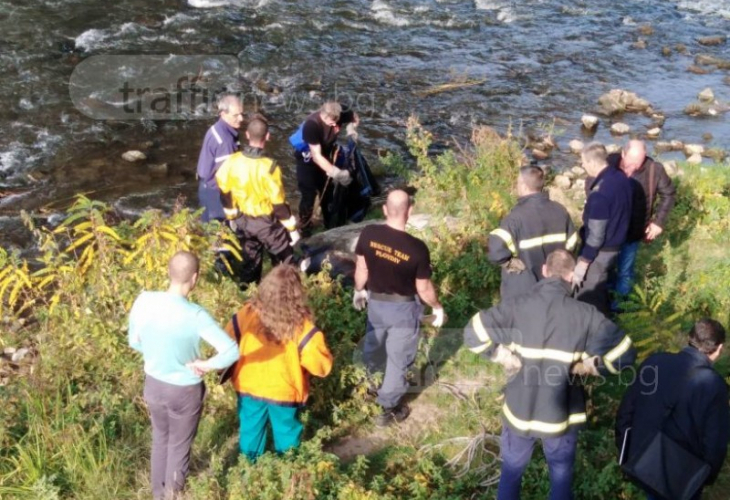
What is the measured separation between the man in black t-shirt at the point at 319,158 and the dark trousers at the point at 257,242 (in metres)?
1.62

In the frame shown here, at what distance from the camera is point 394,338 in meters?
5.91

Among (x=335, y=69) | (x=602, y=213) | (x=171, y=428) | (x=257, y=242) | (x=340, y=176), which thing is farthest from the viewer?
(x=335, y=69)

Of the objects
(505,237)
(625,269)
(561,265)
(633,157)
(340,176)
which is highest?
(561,265)

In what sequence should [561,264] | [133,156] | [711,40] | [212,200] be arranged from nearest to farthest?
[561,264] < [212,200] < [133,156] < [711,40]

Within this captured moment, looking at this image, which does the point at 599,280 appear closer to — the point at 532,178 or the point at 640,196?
the point at 640,196

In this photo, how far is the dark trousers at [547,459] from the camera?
480cm

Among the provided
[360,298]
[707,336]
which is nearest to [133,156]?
[360,298]

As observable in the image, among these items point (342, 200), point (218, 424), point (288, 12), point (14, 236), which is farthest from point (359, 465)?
point (288, 12)

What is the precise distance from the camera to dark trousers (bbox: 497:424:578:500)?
4.80m

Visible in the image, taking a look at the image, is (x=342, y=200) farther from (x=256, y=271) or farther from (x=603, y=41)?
(x=603, y=41)

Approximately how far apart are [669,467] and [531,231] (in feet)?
6.80

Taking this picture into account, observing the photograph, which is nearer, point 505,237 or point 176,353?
point 176,353

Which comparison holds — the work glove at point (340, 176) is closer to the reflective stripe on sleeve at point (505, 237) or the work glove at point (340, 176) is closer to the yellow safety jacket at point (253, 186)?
the yellow safety jacket at point (253, 186)

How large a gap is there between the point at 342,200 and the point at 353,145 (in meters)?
0.74
